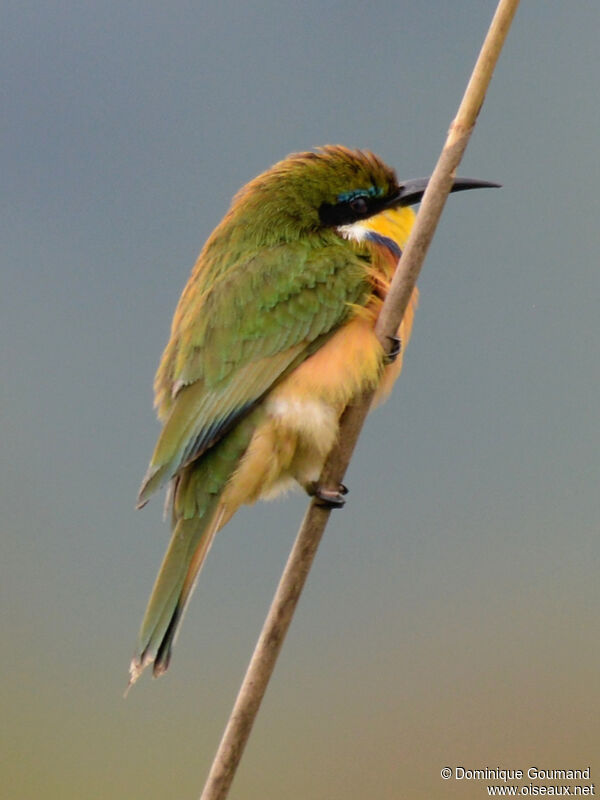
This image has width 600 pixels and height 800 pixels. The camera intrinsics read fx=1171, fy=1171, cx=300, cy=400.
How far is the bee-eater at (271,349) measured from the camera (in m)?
2.14

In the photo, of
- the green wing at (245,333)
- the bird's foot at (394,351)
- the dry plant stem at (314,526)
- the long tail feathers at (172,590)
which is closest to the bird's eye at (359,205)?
the green wing at (245,333)

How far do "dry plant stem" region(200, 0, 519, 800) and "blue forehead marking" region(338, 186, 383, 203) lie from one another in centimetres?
60

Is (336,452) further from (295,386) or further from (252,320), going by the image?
(252,320)

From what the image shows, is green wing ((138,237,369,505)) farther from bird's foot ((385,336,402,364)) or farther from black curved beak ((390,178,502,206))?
black curved beak ((390,178,502,206))

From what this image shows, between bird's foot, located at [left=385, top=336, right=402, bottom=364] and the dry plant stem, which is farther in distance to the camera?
bird's foot, located at [left=385, top=336, right=402, bottom=364]

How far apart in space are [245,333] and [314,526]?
0.52 metres

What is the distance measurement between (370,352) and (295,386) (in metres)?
0.16

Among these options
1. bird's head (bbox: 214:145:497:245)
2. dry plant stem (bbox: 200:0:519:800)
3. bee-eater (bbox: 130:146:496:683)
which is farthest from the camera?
bird's head (bbox: 214:145:497:245)

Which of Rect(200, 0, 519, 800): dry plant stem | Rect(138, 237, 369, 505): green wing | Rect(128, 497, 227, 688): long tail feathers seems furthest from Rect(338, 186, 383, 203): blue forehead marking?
Rect(128, 497, 227, 688): long tail feathers

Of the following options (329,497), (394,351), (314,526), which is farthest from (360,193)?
(314,526)

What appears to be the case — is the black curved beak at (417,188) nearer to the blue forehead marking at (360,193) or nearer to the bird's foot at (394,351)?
the blue forehead marking at (360,193)

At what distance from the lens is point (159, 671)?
76.8 inches

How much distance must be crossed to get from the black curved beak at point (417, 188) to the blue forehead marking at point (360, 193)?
0.04m

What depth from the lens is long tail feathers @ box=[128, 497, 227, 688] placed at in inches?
77.1
